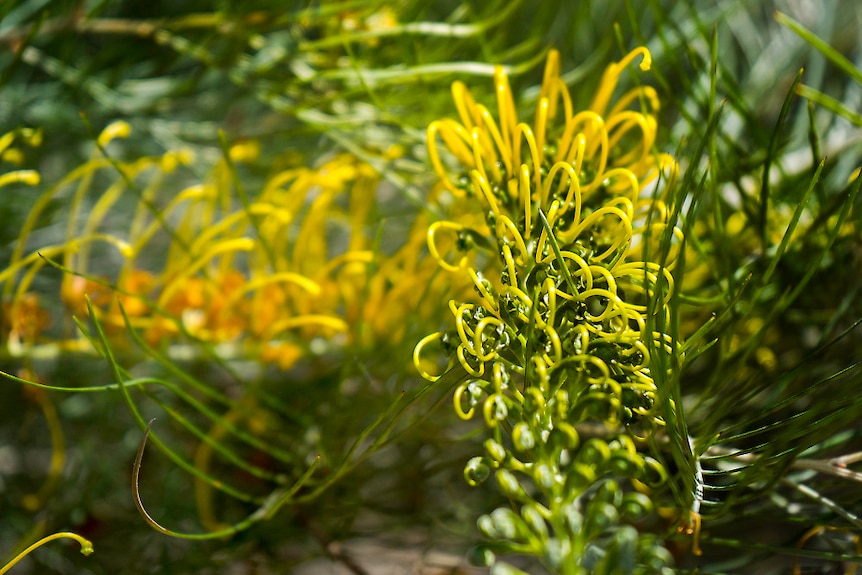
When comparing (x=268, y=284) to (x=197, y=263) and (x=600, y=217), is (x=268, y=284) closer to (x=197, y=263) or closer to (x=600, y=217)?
(x=197, y=263)

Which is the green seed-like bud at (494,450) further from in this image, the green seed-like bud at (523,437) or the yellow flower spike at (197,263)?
the yellow flower spike at (197,263)

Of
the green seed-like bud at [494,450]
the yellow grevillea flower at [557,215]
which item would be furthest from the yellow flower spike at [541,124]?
the green seed-like bud at [494,450]

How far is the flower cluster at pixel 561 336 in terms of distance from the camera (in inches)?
5.5

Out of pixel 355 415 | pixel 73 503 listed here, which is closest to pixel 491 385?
pixel 355 415

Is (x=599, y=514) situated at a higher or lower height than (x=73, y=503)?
higher

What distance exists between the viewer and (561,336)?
0.58 feet

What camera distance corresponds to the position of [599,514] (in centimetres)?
14

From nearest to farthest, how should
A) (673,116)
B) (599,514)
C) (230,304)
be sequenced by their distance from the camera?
(599,514)
(230,304)
(673,116)

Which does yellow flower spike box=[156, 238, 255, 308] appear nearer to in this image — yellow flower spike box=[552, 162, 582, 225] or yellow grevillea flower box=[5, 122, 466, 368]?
yellow grevillea flower box=[5, 122, 466, 368]

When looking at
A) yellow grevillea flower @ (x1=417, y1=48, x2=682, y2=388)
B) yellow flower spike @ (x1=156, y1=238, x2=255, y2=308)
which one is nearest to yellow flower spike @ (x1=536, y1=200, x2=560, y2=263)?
yellow grevillea flower @ (x1=417, y1=48, x2=682, y2=388)

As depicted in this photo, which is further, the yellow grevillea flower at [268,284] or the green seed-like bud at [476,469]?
the yellow grevillea flower at [268,284]

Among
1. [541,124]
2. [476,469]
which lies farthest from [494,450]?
[541,124]

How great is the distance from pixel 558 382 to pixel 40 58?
28cm

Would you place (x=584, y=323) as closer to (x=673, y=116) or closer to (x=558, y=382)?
(x=558, y=382)
